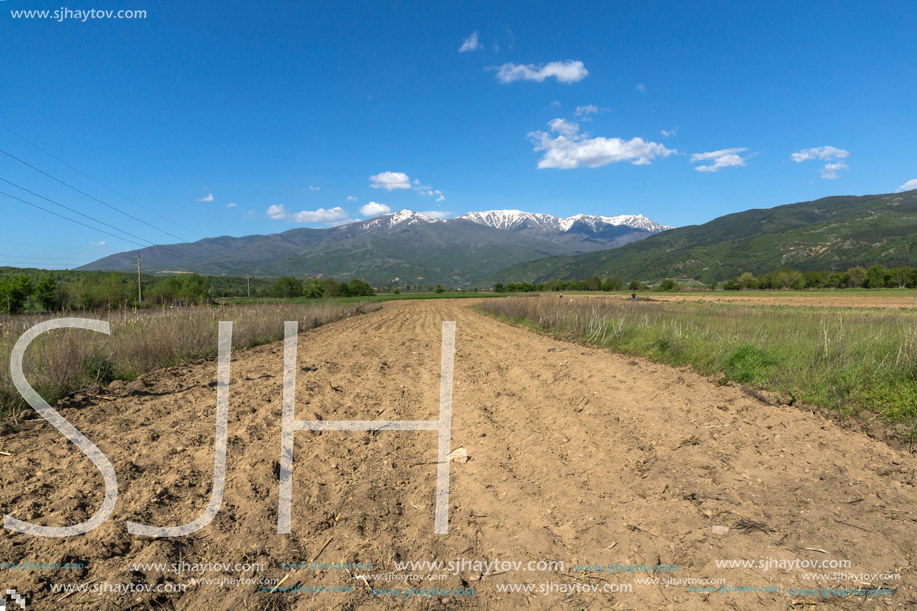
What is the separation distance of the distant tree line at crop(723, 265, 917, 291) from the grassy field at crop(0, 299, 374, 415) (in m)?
106

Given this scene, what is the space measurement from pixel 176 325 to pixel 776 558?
1235cm

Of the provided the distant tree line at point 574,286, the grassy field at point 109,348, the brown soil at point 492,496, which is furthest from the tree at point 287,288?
the brown soil at point 492,496

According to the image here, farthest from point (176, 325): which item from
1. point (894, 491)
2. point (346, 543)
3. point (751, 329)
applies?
point (751, 329)

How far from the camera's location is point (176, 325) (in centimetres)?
1037

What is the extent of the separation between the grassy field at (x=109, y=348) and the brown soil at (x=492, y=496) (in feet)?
1.94

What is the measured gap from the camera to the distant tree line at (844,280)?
7319 cm

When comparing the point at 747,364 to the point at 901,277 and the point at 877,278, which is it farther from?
the point at 877,278

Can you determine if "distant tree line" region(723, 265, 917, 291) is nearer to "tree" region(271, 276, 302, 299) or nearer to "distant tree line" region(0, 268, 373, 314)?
"distant tree line" region(0, 268, 373, 314)

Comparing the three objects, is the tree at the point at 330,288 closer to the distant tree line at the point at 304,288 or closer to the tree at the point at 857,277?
the distant tree line at the point at 304,288

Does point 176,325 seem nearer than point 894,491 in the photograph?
No

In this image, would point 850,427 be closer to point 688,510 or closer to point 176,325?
point 688,510

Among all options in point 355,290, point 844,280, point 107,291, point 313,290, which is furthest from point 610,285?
point 107,291

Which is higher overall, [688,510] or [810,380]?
[810,380]

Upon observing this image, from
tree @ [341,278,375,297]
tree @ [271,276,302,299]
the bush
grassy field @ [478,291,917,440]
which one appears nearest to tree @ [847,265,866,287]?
tree @ [341,278,375,297]
